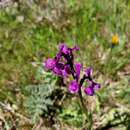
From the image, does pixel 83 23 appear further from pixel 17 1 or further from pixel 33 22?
pixel 17 1

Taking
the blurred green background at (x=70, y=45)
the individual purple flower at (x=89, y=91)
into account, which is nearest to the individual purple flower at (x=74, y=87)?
the individual purple flower at (x=89, y=91)

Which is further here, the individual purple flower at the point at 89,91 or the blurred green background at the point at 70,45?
the blurred green background at the point at 70,45

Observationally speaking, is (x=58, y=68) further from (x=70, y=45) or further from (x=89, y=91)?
(x=70, y=45)

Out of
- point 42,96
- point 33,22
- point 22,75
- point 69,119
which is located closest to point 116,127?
point 69,119

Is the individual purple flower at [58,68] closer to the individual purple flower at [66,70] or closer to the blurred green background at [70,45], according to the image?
the individual purple flower at [66,70]

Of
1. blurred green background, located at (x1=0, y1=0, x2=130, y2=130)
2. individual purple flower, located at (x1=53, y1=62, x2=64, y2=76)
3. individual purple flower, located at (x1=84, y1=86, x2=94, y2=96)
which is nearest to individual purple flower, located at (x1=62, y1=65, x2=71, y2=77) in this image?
individual purple flower, located at (x1=53, y1=62, x2=64, y2=76)

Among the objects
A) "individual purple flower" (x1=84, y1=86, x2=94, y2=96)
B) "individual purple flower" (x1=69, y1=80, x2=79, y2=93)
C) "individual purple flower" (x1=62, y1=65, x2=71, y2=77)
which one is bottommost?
"individual purple flower" (x1=84, y1=86, x2=94, y2=96)

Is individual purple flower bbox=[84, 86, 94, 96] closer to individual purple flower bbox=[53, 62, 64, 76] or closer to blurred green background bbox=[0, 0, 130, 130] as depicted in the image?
individual purple flower bbox=[53, 62, 64, 76]

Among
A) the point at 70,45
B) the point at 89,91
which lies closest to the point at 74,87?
the point at 89,91
